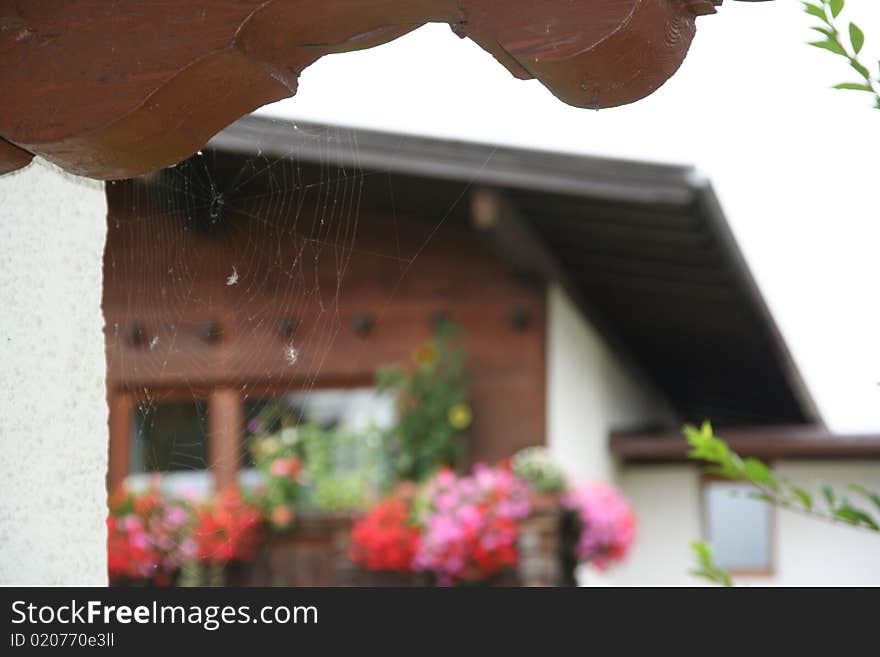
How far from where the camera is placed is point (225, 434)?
715 cm

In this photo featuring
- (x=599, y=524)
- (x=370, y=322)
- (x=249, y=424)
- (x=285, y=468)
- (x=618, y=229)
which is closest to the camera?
(x=599, y=524)

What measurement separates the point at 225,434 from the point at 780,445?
3.27m

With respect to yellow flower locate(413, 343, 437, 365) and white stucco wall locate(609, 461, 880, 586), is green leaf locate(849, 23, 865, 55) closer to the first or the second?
yellow flower locate(413, 343, 437, 365)

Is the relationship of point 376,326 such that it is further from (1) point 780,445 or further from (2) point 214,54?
(2) point 214,54

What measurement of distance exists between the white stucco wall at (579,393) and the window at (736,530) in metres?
0.78

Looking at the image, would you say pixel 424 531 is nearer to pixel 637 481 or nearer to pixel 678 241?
pixel 678 241

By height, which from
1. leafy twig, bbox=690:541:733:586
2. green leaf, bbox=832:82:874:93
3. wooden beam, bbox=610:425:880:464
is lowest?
leafy twig, bbox=690:541:733:586

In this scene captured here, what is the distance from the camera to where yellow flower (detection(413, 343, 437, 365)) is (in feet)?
22.4

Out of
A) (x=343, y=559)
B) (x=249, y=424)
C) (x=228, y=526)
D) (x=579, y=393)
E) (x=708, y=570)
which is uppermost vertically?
(x=579, y=393)

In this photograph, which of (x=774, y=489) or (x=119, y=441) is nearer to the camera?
(x=774, y=489)

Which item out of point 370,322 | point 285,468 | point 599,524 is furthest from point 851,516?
point 370,322

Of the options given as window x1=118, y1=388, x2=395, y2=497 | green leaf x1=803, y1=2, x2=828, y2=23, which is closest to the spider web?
window x1=118, y1=388, x2=395, y2=497

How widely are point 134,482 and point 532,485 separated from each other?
8.48 ft

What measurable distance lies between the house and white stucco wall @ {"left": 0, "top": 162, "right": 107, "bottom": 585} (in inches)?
164
